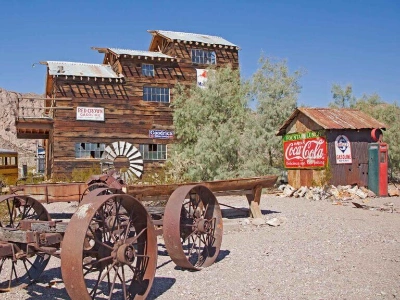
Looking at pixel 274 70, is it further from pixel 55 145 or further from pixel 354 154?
pixel 55 145

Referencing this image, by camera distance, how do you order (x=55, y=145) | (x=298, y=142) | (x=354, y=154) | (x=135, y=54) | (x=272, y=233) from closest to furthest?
(x=272, y=233) → (x=354, y=154) → (x=298, y=142) → (x=55, y=145) → (x=135, y=54)

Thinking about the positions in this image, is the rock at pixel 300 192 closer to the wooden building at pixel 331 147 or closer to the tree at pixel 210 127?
the wooden building at pixel 331 147

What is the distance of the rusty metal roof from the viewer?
1780 cm

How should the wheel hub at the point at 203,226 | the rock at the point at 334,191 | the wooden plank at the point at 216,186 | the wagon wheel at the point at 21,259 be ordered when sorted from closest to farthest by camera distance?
the wagon wheel at the point at 21,259
the wheel hub at the point at 203,226
the wooden plank at the point at 216,186
the rock at the point at 334,191

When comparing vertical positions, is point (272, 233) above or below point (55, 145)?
below

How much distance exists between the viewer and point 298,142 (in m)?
19.1

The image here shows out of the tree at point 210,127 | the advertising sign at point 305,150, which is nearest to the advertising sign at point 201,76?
the tree at point 210,127

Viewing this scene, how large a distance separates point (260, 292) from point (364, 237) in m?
4.42

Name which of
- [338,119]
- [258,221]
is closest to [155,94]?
[338,119]

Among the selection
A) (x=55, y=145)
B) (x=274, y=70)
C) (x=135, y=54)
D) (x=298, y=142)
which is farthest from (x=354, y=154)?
(x=55, y=145)

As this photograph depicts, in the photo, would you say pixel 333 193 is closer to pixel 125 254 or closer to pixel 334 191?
pixel 334 191

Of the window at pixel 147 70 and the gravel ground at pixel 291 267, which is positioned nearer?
the gravel ground at pixel 291 267

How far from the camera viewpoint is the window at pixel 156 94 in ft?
82.2

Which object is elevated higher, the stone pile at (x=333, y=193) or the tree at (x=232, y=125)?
the tree at (x=232, y=125)
